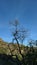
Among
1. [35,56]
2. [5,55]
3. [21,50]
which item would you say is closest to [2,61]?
[5,55]

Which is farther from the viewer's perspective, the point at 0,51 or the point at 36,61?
the point at 0,51

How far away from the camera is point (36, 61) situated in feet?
152

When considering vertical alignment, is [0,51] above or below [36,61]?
above

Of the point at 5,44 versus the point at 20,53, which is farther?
the point at 5,44

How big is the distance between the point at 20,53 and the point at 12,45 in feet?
20.3

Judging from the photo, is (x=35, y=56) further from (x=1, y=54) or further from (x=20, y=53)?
(x=1, y=54)

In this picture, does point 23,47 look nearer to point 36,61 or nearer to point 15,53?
point 15,53

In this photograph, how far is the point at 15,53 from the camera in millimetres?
56750

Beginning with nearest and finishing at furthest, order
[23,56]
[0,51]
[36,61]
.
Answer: [36,61] → [23,56] → [0,51]

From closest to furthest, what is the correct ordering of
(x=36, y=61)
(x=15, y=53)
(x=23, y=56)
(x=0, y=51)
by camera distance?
(x=36, y=61), (x=23, y=56), (x=15, y=53), (x=0, y=51)

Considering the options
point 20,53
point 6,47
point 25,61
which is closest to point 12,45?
point 6,47

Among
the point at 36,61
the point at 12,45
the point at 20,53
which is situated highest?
the point at 12,45

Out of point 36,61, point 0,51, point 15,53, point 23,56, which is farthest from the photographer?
point 0,51

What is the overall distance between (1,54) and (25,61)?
39.4ft
